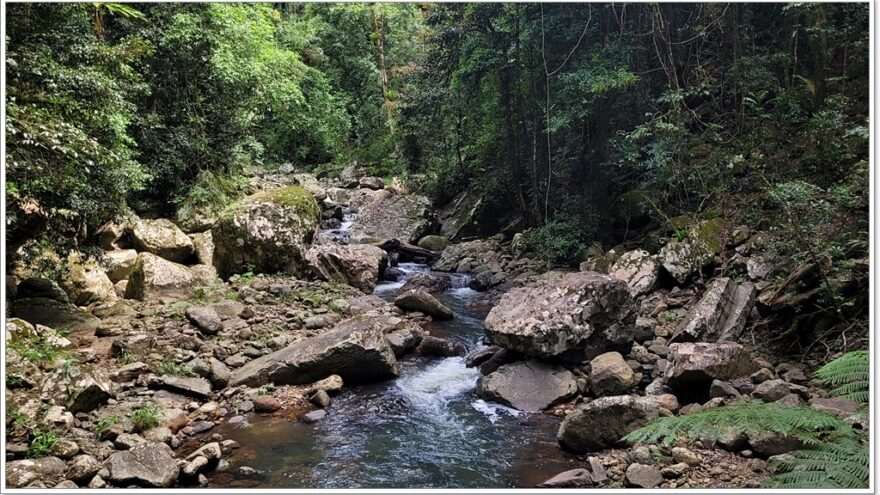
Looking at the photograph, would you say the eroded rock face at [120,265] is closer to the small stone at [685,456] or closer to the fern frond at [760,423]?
the small stone at [685,456]

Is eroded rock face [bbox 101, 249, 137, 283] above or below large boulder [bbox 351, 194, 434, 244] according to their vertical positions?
above

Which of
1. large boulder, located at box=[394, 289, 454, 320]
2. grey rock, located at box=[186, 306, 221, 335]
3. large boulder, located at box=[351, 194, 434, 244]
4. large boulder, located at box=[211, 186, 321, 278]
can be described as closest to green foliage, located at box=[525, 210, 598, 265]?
large boulder, located at box=[394, 289, 454, 320]

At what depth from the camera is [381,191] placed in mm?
19688

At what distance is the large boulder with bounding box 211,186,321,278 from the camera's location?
10.5m

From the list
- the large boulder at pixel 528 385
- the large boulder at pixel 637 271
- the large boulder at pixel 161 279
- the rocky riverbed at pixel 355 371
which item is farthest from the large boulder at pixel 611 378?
the large boulder at pixel 161 279

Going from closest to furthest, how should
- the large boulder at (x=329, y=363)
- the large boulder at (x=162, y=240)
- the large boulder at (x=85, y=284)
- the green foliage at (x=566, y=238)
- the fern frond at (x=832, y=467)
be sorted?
the fern frond at (x=832, y=467), the large boulder at (x=329, y=363), the large boulder at (x=85, y=284), the large boulder at (x=162, y=240), the green foliage at (x=566, y=238)

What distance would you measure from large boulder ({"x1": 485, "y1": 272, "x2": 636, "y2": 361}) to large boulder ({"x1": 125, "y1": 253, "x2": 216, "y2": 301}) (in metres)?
5.81

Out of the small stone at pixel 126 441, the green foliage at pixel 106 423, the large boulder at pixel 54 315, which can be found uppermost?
the large boulder at pixel 54 315

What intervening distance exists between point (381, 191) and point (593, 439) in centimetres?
1577

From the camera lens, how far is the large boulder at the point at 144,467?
14.2 feet

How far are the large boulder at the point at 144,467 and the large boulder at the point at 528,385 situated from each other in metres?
3.36

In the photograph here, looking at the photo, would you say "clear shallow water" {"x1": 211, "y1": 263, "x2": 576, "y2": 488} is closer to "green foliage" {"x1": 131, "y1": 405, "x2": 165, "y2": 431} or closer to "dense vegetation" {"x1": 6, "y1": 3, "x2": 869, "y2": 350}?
"green foliage" {"x1": 131, "y1": 405, "x2": 165, "y2": 431}

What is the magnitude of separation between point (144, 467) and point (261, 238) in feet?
21.4

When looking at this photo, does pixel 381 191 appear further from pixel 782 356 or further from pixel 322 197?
pixel 782 356
